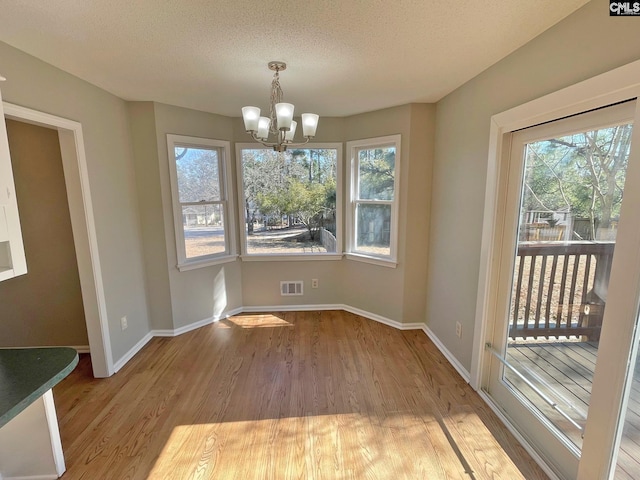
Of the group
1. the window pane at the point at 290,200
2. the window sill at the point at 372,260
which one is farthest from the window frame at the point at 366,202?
the window pane at the point at 290,200

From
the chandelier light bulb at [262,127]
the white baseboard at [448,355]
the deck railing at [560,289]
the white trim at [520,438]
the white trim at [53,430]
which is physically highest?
the chandelier light bulb at [262,127]

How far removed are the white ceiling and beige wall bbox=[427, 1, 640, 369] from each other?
0.34ft

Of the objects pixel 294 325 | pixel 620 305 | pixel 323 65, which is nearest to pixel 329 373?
pixel 294 325

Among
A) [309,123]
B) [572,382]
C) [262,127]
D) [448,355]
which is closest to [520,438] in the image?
[572,382]

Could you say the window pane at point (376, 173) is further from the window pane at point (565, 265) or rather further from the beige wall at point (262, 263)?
the window pane at point (565, 265)

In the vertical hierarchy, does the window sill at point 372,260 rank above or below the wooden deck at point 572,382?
above

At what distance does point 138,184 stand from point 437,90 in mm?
2969

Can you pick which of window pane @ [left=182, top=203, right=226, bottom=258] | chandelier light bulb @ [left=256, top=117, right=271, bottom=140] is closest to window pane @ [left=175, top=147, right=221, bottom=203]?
window pane @ [left=182, top=203, right=226, bottom=258]

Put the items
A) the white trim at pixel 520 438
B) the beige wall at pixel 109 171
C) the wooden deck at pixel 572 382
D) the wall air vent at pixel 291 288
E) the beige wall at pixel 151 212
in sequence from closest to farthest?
the wooden deck at pixel 572 382, the white trim at pixel 520 438, the beige wall at pixel 109 171, the beige wall at pixel 151 212, the wall air vent at pixel 291 288

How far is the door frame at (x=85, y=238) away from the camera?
7.50 ft

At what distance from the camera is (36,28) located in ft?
5.24

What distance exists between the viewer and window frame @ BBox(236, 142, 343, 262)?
358cm

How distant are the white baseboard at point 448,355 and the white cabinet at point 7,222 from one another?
3.06 metres

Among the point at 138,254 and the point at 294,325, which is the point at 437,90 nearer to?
the point at 294,325
